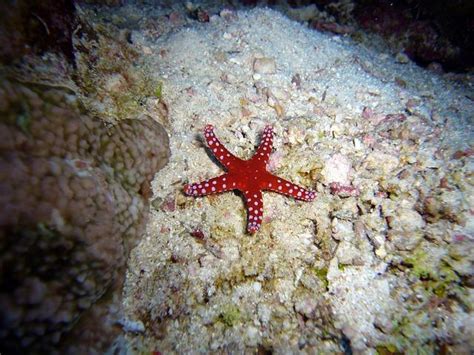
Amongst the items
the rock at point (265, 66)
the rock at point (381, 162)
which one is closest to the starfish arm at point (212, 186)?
the rock at point (381, 162)

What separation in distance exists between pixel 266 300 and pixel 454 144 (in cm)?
385

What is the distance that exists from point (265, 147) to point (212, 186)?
1103 mm

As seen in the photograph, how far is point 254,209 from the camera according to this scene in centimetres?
470

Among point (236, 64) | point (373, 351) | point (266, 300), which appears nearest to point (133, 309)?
point (266, 300)

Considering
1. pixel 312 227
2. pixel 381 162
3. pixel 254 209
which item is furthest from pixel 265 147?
pixel 381 162

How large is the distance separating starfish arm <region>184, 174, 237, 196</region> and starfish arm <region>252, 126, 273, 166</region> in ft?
2.00

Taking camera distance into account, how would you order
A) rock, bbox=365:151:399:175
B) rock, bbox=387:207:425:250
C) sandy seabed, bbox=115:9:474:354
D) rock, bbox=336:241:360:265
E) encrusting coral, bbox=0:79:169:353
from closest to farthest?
encrusting coral, bbox=0:79:169:353, sandy seabed, bbox=115:9:474:354, rock, bbox=387:207:425:250, rock, bbox=336:241:360:265, rock, bbox=365:151:399:175

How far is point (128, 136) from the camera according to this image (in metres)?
4.78

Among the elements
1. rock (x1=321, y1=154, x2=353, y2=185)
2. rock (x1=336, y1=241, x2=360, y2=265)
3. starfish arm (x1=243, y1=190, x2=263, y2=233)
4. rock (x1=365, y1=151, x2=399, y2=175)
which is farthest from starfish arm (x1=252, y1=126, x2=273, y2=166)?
rock (x1=336, y1=241, x2=360, y2=265)

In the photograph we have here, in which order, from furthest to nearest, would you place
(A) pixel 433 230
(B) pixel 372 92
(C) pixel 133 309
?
(B) pixel 372 92, (C) pixel 133 309, (A) pixel 433 230

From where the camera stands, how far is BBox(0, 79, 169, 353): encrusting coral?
3.14 metres

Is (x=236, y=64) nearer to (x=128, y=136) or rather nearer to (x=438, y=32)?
(x=128, y=136)

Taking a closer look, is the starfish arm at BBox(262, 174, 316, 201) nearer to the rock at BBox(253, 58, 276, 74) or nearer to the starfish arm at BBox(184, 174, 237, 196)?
the starfish arm at BBox(184, 174, 237, 196)

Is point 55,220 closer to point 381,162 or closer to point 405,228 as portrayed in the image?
point 405,228
